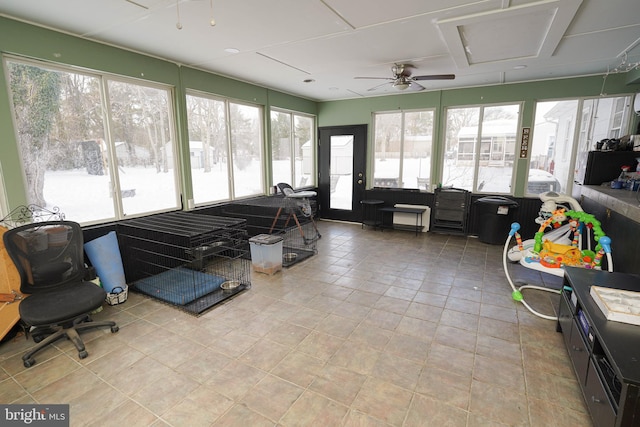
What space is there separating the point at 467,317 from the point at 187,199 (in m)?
3.84

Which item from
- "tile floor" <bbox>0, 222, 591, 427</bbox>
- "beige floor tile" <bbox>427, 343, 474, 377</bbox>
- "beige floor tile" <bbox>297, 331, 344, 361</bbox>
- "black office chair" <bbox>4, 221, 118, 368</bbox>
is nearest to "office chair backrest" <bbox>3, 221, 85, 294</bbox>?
"black office chair" <bbox>4, 221, 118, 368</bbox>

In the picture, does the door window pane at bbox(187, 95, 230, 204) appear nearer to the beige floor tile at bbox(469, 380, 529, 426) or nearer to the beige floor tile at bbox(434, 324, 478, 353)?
the beige floor tile at bbox(434, 324, 478, 353)

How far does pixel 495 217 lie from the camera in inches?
206

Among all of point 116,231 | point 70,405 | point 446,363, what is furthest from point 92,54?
point 446,363

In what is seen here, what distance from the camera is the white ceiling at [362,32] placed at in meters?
2.50

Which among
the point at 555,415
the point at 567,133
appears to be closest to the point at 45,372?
the point at 555,415

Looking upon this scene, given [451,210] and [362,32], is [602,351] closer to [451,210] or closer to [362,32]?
[362,32]

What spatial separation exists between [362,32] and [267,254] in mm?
2811

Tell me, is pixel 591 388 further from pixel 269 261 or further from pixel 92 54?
pixel 92 54

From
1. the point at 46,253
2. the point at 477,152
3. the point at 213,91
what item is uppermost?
the point at 213,91

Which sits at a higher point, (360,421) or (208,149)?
(208,149)

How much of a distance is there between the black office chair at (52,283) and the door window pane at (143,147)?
1.11m
